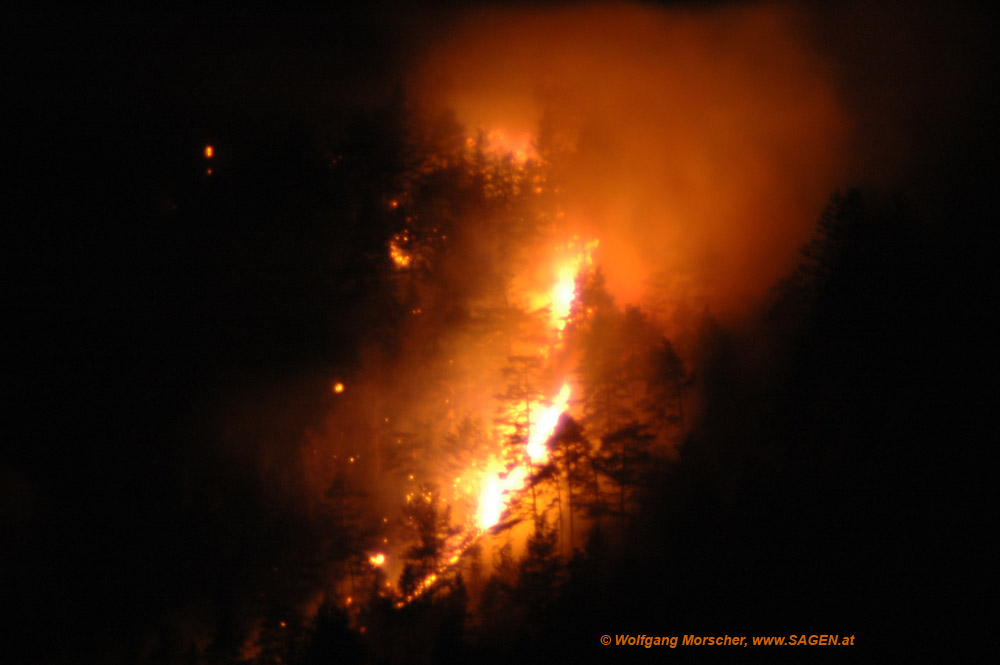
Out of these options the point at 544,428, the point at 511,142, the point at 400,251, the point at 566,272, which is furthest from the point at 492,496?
the point at 511,142

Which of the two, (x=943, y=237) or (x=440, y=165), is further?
(x=440, y=165)

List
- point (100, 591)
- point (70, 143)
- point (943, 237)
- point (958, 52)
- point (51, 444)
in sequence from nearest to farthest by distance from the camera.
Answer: point (943, 237) → point (100, 591) → point (958, 52) → point (51, 444) → point (70, 143)

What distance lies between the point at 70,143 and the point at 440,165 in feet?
177

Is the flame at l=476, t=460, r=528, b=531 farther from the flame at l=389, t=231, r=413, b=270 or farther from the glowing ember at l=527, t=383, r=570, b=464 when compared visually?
the flame at l=389, t=231, r=413, b=270

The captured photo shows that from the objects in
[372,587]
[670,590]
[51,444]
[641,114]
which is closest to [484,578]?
[372,587]

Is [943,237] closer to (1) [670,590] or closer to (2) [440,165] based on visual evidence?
(1) [670,590]

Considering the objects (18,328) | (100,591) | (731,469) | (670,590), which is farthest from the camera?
(18,328)

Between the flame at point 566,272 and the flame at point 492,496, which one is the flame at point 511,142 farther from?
the flame at point 492,496

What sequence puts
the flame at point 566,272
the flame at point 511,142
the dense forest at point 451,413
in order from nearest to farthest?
the dense forest at point 451,413, the flame at point 566,272, the flame at point 511,142

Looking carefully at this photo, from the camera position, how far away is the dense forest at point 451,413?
2034 cm

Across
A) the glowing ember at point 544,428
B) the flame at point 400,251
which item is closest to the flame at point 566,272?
the glowing ember at point 544,428

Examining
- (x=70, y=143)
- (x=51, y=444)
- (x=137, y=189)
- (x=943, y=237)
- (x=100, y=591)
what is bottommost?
(x=100, y=591)

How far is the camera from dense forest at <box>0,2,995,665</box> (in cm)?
2034

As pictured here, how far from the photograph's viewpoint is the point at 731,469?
25719mm
